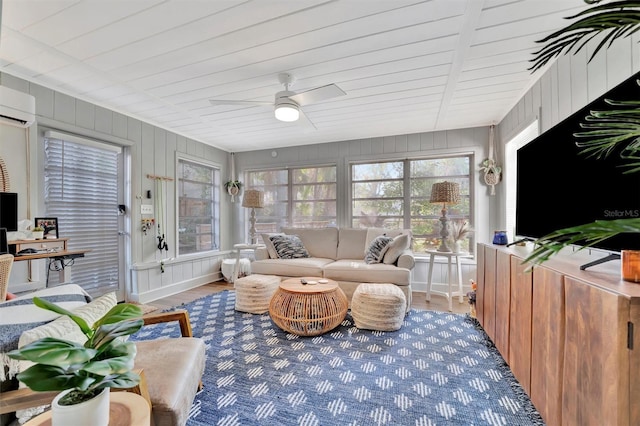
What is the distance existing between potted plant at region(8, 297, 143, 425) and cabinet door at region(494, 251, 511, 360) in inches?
84.0

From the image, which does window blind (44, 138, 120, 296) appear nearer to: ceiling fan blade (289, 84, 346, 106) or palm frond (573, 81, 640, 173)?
ceiling fan blade (289, 84, 346, 106)

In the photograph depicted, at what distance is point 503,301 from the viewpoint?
1977 mm

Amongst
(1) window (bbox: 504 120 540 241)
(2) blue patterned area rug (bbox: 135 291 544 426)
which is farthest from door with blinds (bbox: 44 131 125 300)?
(1) window (bbox: 504 120 540 241)

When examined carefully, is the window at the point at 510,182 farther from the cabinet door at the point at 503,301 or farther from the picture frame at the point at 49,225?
the picture frame at the point at 49,225

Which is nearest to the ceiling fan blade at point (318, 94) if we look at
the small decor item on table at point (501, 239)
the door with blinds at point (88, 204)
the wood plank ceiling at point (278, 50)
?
the wood plank ceiling at point (278, 50)

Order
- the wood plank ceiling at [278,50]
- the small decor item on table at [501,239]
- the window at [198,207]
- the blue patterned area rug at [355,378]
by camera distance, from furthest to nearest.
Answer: the window at [198,207] → the small decor item on table at [501,239] → the wood plank ceiling at [278,50] → the blue patterned area rug at [355,378]

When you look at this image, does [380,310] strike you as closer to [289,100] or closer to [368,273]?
[368,273]

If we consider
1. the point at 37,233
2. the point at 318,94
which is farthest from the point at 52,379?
the point at 37,233

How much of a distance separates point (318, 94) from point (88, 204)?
298cm

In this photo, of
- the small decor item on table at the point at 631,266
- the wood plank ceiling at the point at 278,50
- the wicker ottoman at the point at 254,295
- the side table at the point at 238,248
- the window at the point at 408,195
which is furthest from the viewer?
the side table at the point at 238,248

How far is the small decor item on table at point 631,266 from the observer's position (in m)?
1.03

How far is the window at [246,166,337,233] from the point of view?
15.8 feet

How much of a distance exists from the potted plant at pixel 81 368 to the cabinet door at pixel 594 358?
1.49m

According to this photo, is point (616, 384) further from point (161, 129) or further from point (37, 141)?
point (161, 129)
